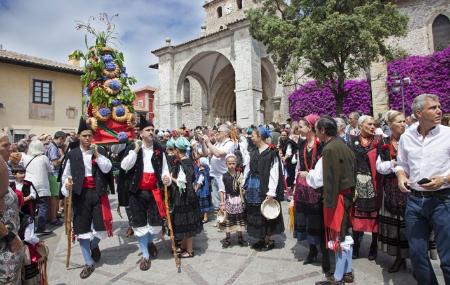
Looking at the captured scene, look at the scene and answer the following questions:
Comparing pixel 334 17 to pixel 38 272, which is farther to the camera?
pixel 334 17

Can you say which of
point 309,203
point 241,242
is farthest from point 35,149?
point 309,203

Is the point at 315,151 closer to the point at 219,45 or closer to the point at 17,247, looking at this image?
the point at 17,247

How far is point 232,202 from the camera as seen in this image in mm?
4969

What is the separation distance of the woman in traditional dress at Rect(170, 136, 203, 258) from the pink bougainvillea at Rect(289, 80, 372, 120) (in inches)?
588

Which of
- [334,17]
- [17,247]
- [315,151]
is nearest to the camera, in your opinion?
[17,247]

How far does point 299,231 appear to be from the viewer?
425cm

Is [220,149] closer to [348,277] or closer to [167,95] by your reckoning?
[348,277]

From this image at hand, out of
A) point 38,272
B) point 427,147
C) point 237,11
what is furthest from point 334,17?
point 237,11

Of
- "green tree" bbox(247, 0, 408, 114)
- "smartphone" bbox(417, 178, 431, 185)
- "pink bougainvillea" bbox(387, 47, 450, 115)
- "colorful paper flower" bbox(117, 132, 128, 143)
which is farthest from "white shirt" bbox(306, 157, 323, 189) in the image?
"pink bougainvillea" bbox(387, 47, 450, 115)

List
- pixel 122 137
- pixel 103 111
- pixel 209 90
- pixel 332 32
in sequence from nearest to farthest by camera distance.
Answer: pixel 122 137
pixel 103 111
pixel 332 32
pixel 209 90

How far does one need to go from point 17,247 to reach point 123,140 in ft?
9.81

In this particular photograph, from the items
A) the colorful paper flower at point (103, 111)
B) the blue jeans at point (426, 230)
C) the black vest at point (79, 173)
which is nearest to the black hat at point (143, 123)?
the black vest at point (79, 173)

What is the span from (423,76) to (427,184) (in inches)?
672

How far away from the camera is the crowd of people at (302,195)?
272cm
